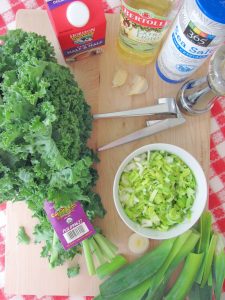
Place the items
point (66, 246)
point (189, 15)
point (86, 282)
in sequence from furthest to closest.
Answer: point (86, 282)
point (66, 246)
point (189, 15)

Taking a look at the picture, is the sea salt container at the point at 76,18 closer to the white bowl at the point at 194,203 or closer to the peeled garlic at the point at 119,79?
the peeled garlic at the point at 119,79

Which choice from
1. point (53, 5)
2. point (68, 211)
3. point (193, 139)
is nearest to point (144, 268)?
point (68, 211)

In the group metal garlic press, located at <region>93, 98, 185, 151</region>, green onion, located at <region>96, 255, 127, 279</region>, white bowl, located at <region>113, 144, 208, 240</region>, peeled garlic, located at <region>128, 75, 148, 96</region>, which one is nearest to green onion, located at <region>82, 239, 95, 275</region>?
green onion, located at <region>96, 255, 127, 279</region>

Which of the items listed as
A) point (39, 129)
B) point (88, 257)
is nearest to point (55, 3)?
point (39, 129)

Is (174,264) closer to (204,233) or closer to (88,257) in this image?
(204,233)

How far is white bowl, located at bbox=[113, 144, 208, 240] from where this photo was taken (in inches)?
35.2

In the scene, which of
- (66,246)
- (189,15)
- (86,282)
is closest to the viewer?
(189,15)

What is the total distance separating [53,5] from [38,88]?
205 mm

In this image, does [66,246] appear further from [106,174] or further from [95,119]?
[95,119]

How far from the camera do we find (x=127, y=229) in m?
0.97

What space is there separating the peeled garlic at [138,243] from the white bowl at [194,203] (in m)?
0.05

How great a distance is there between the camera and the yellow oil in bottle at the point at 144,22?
2.61ft

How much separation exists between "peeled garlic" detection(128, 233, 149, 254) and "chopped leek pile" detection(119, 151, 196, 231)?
5cm

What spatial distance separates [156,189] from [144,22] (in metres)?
0.39
